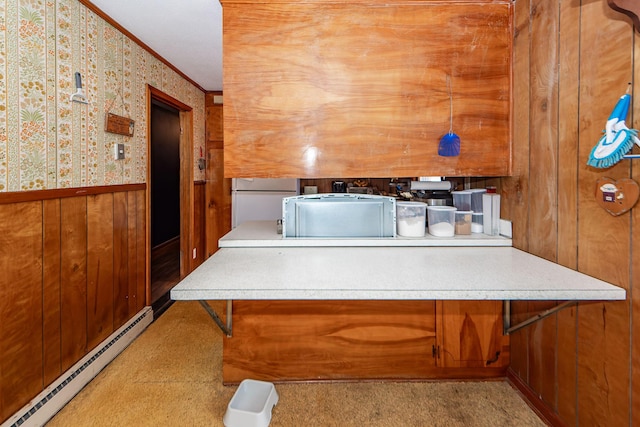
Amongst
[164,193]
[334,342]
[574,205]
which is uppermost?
[164,193]

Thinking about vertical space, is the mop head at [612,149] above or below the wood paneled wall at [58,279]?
above

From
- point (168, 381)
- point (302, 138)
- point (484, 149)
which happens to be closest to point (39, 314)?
point (168, 381)

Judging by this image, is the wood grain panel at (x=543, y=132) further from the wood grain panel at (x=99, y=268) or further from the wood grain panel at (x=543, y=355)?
the wood grain panel at (x=99, y=268)

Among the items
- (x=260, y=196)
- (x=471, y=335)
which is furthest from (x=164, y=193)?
(x=471, y=335)

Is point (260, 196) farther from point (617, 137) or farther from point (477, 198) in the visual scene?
point (617, 137)

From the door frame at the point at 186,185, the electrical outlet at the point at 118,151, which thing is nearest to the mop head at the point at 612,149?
the electrical outlet at the point at 118,151

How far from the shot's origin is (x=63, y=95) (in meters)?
1.80

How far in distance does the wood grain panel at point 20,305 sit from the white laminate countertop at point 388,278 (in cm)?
90

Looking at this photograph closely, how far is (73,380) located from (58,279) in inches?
22.7

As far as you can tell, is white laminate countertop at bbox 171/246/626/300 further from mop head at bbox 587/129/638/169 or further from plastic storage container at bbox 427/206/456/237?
mop head at bbox 587/129/638/169

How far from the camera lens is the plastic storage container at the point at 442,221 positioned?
6.23 ft

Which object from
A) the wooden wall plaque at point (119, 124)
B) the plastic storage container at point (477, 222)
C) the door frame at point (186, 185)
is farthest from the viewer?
the door frame at point (186, 185)

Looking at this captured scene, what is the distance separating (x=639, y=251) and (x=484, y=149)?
0.86 m

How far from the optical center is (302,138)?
5.85ft
